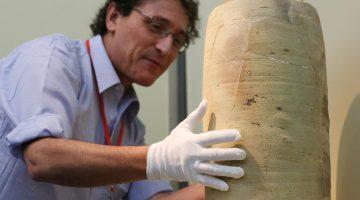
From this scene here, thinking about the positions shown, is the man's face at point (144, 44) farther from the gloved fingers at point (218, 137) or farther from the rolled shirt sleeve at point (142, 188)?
the gloved fingers at point (218, 137)

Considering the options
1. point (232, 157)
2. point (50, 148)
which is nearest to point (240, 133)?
point (232, 157)

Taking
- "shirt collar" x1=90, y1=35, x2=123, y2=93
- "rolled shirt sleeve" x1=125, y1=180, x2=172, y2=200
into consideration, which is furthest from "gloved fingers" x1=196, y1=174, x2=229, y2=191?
"rolled shirt sleeve" x1=125, y1=180, x2=172, y2=200

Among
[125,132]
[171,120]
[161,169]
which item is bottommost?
[171,120]

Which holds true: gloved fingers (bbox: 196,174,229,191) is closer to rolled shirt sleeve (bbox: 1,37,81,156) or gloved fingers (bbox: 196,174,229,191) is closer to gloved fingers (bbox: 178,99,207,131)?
gloved fingers (bbox: 178,99,207,131)

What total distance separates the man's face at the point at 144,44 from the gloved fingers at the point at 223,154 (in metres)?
0.62

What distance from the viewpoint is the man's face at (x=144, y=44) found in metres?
1.43

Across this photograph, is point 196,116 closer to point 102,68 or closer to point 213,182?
point 213,182

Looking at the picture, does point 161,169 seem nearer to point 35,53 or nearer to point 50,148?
point 50,148

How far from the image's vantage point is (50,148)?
100 centimetres

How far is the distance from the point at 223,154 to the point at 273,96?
15 cm

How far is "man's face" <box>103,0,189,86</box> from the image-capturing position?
1426 mm

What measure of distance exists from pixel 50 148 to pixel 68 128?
0.10 m

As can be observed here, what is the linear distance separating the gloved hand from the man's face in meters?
0.52

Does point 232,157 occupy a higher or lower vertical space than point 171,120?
higher
